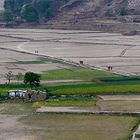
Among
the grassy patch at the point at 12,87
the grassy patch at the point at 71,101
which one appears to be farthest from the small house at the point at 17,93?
the grassy patch at the point at 71,101

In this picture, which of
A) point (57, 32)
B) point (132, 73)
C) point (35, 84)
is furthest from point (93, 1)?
point (35, 84)

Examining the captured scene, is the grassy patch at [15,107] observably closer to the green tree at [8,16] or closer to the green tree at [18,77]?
the green tree at [18,77]

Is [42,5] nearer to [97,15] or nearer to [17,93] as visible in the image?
[97,15]

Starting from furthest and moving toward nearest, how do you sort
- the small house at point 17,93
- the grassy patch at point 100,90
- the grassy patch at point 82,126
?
the grassy patch at point 100,90, the small house at point 17,93, the grassy patch at point 82,126

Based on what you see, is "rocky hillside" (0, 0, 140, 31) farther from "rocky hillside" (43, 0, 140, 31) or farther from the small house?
the small house

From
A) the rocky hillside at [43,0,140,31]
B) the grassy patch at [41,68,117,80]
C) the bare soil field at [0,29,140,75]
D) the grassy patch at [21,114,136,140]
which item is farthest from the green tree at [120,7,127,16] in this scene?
the grassy patch at [21,114,136,140]

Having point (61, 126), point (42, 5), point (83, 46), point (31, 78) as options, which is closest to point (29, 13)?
point (42, 5)

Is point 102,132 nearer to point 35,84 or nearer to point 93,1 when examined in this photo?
point 35,84
